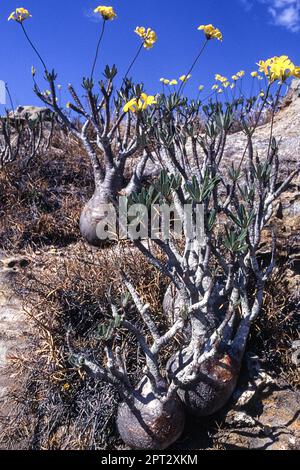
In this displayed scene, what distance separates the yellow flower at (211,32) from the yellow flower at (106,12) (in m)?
0.87

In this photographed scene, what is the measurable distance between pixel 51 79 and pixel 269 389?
3.40 m

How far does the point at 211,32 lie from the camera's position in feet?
11.3

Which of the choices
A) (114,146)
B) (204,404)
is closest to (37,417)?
(204,404)

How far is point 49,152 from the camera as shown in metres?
5.87

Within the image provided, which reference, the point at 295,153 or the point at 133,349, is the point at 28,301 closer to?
the point at 133,349

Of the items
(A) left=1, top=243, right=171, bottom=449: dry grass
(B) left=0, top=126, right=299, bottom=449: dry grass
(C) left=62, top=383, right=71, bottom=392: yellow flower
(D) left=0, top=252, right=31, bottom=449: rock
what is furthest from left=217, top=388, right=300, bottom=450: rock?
(D) left=0, top=252, right=31, bottom=449: rock

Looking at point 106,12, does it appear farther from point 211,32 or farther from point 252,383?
point 252,383

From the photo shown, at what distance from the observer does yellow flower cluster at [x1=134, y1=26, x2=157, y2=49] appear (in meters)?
4.00

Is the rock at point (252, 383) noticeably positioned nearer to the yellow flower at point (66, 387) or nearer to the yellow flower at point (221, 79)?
the yellow flower at point (66, 387)

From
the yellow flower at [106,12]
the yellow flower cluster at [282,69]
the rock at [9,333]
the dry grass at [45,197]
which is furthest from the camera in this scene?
the dry grass at [45,197]

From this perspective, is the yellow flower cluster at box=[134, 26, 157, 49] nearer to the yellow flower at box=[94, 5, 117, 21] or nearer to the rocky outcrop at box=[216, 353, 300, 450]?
the yellow flower at box=[94, 5, 117, 21]

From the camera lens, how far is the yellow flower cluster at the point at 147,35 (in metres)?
4.00

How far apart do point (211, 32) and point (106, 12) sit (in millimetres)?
987

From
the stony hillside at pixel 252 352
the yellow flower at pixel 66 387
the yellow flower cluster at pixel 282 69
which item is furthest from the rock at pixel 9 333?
the yellow flower cluster at pixel 282 69
